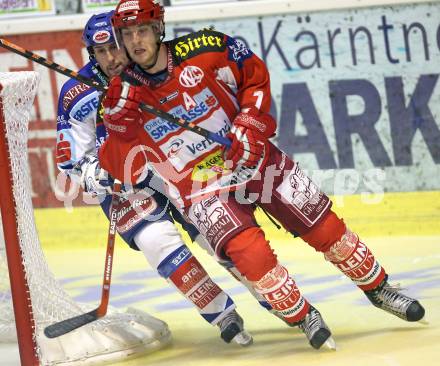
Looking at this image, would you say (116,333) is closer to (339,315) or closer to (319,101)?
(339,315)

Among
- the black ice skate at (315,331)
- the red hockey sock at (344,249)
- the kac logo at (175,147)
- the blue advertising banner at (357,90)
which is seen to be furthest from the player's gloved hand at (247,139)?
the blue advertising banner at (357,90)

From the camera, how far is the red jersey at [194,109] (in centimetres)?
433

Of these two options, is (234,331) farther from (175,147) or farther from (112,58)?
(112,58)

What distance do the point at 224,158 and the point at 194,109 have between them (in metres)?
0.21

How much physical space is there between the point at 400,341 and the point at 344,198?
83.8 inches

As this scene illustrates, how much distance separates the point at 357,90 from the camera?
6312 millimetres

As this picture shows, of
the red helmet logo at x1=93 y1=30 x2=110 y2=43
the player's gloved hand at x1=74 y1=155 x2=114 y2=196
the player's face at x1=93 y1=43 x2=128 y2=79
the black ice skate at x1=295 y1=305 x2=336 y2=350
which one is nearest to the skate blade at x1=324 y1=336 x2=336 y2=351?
the black ice skate at x1=295 y1=305 x2=336 y2=350

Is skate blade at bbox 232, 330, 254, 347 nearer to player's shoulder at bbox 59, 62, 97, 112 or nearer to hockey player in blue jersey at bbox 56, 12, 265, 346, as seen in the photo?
hockey player in blue jersey at bbox 56, 12, 265, 346

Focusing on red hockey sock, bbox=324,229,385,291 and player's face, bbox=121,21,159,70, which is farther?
red hockey sock, bbox=324,229,385,291

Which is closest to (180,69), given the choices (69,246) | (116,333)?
(116,333)

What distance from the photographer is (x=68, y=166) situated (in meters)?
4.69

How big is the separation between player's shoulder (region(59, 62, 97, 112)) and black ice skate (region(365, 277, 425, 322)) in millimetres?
1307

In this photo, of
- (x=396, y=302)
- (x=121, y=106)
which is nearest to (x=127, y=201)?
(x=121, y=106)

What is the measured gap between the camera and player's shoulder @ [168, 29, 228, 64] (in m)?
4.33
